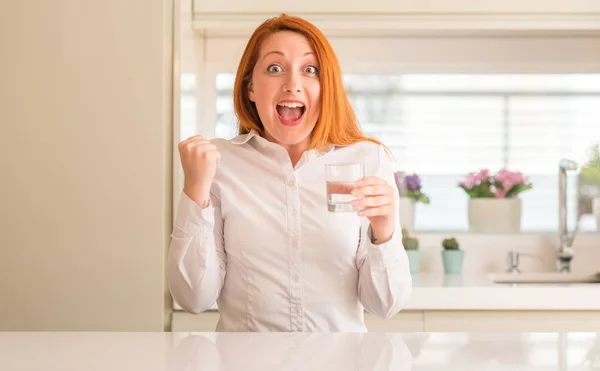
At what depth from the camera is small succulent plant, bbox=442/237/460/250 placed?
10.1 ft

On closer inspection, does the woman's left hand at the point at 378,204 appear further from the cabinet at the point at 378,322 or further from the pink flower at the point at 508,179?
the pink flower at the point at 508,179

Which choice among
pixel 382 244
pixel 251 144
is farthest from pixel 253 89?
pixel 382 244

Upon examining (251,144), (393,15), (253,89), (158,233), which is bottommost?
(158,233)

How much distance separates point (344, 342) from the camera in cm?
136

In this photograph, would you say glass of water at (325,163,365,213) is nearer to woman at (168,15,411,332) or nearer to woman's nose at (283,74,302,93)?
woman at (168,15,411,332)

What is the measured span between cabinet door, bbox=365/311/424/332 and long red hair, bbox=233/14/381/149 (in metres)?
0.88

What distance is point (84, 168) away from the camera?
2611mm

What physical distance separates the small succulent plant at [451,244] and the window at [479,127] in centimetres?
25

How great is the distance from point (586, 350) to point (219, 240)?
2.60 feet

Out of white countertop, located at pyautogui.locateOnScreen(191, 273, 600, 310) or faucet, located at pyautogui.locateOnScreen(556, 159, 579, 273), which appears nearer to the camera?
white countertop, located at pyautogui.locateOnScreen(191, 273, 600, 310)

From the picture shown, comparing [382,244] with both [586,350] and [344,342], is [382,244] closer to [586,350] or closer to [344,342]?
[344,342]

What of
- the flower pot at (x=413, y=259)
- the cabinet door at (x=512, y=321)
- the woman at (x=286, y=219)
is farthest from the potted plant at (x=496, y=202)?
the woman at (x=286, y=219)

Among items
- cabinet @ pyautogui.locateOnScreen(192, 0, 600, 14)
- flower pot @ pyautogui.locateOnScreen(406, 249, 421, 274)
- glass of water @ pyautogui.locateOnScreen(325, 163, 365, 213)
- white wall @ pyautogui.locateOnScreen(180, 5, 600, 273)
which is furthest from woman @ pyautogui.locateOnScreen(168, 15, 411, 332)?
white wall @ pyautogui.locateOnScreen(180, 5, 600, 273)

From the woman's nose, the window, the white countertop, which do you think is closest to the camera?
the woman's nose
